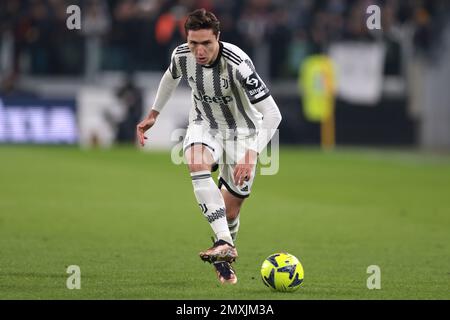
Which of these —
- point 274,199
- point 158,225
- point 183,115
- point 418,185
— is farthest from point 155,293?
point 183,115

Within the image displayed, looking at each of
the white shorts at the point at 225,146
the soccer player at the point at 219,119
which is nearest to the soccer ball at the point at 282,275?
A: the soccer player at the point at 219,119

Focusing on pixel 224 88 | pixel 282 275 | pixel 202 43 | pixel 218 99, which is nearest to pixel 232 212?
pixel 218 99

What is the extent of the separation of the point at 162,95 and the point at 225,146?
675mm

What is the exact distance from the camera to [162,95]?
8.60 meters

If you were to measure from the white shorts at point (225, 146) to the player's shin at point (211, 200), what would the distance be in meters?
0.21

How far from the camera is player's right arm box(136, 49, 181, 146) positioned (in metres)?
8.41

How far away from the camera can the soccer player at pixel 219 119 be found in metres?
7.86

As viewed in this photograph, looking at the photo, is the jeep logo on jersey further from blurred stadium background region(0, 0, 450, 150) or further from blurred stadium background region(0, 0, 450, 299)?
blurred stadium background region(0, 0, 450, 150)

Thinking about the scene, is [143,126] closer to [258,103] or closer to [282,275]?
[258,103]

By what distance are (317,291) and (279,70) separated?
20.6 meters

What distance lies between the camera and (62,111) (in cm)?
2439

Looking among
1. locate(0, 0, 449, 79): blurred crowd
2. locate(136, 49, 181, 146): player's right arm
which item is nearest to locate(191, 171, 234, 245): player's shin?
locate(136, 49, 181, 146): player's right arm

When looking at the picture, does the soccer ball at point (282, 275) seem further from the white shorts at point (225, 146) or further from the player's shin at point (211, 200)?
the white shorts at point (225, 146)

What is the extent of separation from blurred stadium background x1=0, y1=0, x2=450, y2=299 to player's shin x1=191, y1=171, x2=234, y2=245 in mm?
3318
